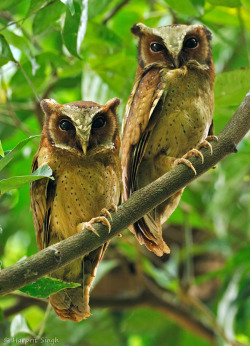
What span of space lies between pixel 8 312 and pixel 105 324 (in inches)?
36.4

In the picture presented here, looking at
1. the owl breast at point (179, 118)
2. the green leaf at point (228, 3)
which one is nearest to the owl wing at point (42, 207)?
the owl breast at point (179, 118)

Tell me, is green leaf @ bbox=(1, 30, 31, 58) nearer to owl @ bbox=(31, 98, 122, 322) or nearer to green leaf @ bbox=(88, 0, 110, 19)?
owl @ bbox=(31, 98, 122, 322)

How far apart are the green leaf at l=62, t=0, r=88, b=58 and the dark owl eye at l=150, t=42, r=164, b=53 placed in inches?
20.3

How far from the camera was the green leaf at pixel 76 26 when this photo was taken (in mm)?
1839

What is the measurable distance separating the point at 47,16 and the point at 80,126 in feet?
1.42

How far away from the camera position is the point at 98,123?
86.8 inches

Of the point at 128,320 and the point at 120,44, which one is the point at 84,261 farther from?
the point at 128,320

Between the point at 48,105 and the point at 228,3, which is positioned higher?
the point at 228,3

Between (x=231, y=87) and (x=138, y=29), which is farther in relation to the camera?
(x=138, y=29)

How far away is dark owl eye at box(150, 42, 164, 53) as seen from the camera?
231cm

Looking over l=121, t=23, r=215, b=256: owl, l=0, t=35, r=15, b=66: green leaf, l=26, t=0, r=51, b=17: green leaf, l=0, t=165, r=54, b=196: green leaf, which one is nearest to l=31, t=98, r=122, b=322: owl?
l=121, t=23, r=215, b=256: owl

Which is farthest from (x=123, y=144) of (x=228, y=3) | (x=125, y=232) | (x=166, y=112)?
(x=125, y=232)

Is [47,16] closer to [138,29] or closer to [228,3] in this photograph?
[138,29]

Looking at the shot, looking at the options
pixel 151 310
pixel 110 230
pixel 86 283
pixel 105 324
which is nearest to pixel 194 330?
pixel 151 310
